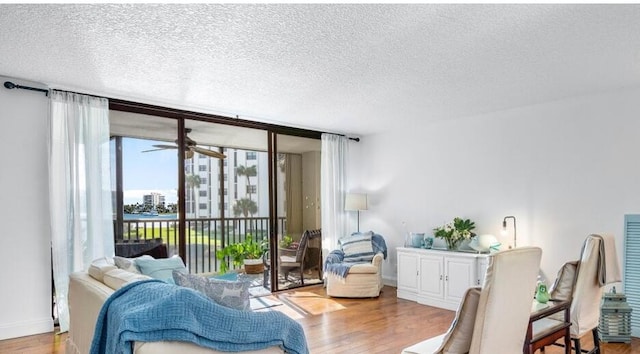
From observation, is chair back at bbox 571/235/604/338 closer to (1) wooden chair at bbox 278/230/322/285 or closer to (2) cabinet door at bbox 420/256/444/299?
(2) cabinet door at bbox 420/256/444/299

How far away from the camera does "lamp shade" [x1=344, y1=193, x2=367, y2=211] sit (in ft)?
20.9

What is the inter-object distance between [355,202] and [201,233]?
239cm

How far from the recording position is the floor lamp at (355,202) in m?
6.37

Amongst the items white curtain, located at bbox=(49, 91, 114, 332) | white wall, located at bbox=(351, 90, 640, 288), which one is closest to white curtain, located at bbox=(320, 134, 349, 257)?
white wall, located at bbox=(351, 90, 640, 288)

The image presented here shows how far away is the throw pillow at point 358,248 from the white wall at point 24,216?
3.66 meters

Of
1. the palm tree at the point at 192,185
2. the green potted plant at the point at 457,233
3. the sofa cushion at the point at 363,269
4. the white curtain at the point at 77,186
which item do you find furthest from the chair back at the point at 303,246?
the white curtain at the point at 77,186

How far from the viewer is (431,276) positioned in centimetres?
522

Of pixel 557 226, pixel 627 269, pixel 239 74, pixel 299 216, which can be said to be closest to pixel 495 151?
pixel 557 226

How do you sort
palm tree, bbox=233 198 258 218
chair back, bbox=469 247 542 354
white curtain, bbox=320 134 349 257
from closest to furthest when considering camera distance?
chair back, bbox=469 247 542 354, palm tree, bbox=233 198 258 218, white curtain, bbox=320 134 349 257

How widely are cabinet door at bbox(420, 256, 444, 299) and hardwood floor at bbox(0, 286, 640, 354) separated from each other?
0.74 feet

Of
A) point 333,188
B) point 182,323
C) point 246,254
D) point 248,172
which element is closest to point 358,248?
point 333,188

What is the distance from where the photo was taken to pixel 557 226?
15.1 ft

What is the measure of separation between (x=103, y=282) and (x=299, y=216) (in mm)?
3709

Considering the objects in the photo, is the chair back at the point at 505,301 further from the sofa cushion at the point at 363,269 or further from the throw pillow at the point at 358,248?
the throw pillow at the point at 358,248
